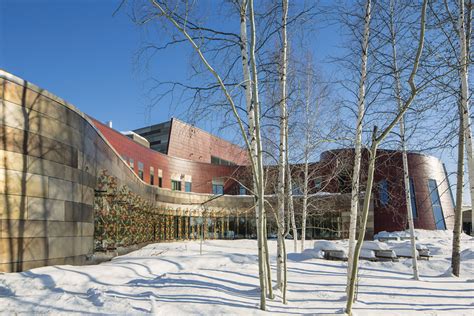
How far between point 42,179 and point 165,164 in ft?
100

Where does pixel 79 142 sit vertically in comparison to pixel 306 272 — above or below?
above

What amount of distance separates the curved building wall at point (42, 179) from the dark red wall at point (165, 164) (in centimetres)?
1937

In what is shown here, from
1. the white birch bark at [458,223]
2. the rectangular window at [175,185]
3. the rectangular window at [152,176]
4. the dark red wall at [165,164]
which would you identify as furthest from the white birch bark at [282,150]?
the rectangular window at [175,185]

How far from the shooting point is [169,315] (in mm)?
5980

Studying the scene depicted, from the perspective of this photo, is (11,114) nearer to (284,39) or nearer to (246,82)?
(246,82)

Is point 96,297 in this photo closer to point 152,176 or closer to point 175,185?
point 152,176

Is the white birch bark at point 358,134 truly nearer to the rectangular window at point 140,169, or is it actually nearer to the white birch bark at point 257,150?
the white birch bark at point 257,150

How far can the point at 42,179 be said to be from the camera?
10008 millimetres

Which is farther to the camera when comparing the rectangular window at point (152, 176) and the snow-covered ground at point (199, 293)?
the rectangular window at point (152, 176)

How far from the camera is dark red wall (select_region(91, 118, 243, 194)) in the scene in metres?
32.4

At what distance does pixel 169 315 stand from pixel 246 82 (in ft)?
14.1

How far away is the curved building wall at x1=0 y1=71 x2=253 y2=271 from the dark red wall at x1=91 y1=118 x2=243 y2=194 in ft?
63.5

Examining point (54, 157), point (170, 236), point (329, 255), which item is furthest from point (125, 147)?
point (54, 157)

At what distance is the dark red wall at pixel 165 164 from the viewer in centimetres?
3244
